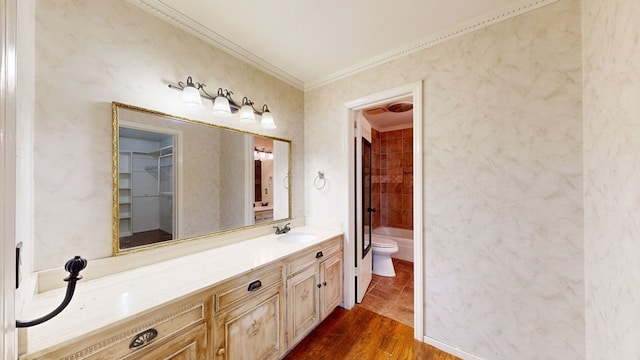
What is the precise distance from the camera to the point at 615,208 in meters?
0.98

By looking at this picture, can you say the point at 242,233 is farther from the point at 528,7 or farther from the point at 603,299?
the point at 528,7

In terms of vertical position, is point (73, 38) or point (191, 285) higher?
point (73, 38)

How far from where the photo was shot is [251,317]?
1365mm

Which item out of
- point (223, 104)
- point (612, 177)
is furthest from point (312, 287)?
point (612, 177)

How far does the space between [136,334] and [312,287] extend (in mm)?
1204

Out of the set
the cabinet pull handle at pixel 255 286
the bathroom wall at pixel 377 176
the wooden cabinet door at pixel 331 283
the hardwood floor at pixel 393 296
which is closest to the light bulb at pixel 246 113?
the cabinet pull handle at pixel 255 286

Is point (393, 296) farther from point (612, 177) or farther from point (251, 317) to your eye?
point (612, 177)

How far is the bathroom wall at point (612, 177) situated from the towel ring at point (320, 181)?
191 centimetres

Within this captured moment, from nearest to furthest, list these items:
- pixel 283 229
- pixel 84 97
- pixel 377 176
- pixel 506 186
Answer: pixel 84 97, pixel 506 186, pixel 283 229, pixel 377 176

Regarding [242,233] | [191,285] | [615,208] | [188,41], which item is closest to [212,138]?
[188,41]

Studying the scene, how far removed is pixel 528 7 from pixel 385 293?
2.78 m

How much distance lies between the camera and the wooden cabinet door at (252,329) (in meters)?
1.22

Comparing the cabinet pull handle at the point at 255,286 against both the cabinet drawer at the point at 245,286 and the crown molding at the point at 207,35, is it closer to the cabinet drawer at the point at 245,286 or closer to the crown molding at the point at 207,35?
the cabinet drawer at the point at 245,286

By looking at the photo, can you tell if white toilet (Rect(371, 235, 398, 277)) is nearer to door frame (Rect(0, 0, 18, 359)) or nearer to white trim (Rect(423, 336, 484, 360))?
white trim (Rect(423, 336, 484, 360))
